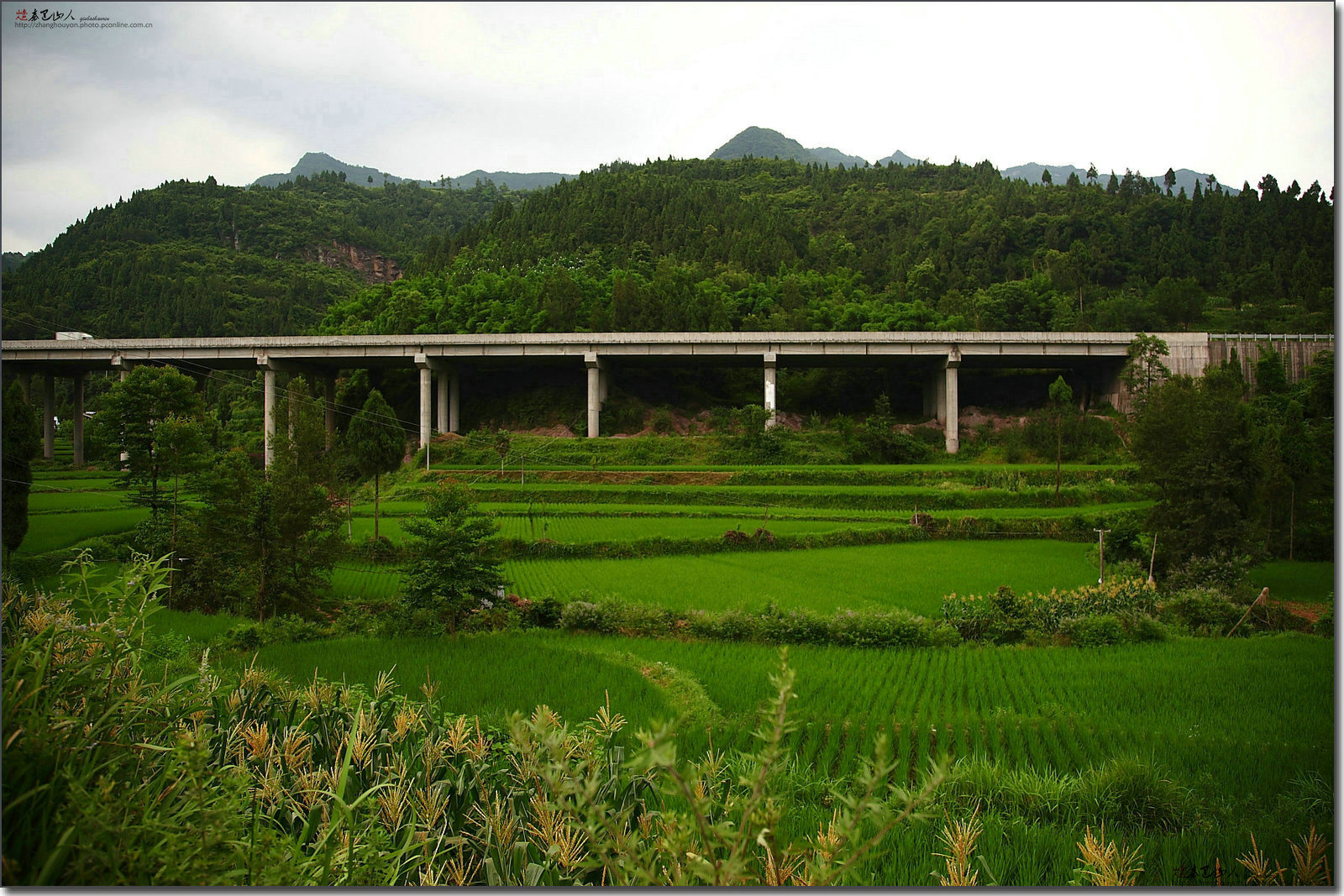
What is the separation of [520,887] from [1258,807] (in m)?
5.28

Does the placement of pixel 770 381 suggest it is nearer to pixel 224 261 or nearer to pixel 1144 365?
pixel 1144 365

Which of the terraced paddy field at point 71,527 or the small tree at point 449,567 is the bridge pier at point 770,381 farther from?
the small tree at point 449,567

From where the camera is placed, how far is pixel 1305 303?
3553 centimetres

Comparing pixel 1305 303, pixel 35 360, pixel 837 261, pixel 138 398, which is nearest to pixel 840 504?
pixel 138 398

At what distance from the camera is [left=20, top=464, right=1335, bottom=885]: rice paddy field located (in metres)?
4.29

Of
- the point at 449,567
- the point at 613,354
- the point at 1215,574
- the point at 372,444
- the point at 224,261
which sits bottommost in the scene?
the point at 1215,574

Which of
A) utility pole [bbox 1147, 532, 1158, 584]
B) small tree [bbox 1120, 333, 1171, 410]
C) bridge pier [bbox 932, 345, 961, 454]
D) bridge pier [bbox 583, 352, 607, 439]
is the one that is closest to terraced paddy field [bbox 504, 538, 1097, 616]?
utility pole [bbox 1147, 532, 1158, 584]

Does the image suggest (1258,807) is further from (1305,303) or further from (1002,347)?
(1305,303)

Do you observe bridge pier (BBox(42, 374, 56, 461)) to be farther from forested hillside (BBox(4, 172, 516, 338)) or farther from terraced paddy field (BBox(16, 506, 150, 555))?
terraced paddy field (BBox(16, 506, 150, 555))

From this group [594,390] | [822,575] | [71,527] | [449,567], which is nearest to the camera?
[449,567]

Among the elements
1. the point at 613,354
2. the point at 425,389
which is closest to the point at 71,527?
the point at 425,389

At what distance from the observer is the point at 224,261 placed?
68.2 meters

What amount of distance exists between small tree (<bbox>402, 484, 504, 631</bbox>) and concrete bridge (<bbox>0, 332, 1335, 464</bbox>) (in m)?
27.2

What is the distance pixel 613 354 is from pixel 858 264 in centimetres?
4009
